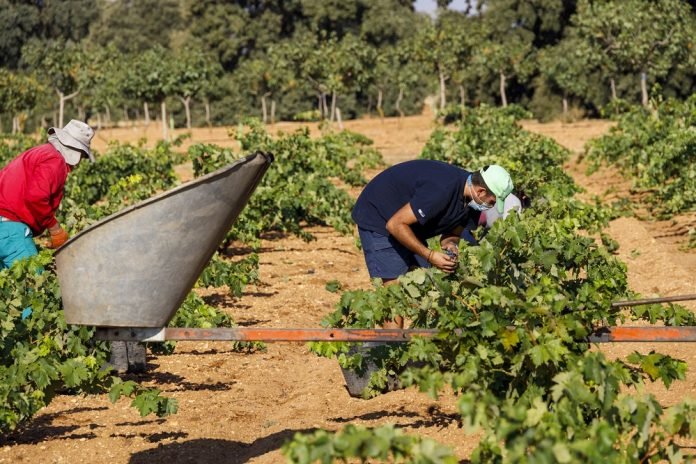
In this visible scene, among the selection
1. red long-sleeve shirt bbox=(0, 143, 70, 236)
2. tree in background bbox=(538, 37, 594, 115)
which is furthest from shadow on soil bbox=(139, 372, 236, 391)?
tree in background bbox=(538, 37, 594, 115)

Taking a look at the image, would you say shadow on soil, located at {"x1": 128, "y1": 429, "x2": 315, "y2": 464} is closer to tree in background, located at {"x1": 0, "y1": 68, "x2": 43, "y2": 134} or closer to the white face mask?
the white face mask

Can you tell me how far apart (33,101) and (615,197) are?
116 ft

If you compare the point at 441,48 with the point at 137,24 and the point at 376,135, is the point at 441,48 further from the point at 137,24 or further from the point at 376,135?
the point at 137,24

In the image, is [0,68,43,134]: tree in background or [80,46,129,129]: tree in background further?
[80,46,129,129]: tree in background

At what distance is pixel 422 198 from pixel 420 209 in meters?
0.06

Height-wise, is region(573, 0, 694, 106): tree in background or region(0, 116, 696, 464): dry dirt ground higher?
region(573, 0, 694, 106): tree in background

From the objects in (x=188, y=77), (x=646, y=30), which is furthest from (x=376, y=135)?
(x=646, y=30)

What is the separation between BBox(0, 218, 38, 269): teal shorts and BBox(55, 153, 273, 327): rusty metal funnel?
224 cm

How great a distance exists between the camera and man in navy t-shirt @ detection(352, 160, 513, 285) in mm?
5758

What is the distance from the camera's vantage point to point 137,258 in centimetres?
400

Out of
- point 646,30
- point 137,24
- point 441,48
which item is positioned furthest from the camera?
point 137,24

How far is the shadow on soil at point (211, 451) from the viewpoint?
5395 millimetres

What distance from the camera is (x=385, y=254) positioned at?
6289 millimetres

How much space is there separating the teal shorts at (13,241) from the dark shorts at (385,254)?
195 centimetres
